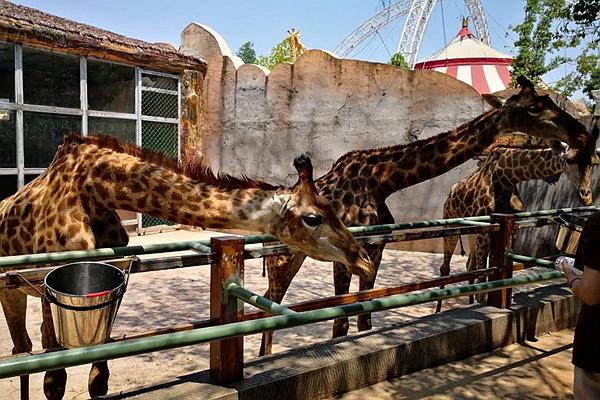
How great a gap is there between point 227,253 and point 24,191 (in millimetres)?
1605

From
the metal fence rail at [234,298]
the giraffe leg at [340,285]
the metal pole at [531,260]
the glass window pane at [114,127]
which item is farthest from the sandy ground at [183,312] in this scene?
the glass window pane at [114,127]

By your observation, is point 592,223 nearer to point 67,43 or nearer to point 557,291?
point 557,291

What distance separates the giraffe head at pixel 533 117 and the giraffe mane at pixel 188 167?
243cm

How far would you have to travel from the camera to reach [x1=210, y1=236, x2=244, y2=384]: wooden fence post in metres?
2.53

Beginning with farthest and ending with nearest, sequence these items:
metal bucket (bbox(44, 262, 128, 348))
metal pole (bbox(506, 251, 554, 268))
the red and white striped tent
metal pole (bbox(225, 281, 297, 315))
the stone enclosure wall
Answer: the red and white striped tent → the stone enclosure wall → metal pole (bbox(506, 251, 554, 268)) → metal pole (bbox(225, 281, 297, 315)) → metal bucket (bbox(44, 262, 128, 348))

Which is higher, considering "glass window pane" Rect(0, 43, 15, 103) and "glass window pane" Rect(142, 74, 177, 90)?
"glass window pane" Rect(142, 74, 177, 90)

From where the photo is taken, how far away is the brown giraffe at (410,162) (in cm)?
404

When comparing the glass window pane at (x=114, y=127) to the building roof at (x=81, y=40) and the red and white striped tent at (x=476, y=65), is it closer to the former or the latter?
the building roof at (x=81, y=40)

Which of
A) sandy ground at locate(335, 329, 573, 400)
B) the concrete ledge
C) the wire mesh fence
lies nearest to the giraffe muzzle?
the concrete ledge

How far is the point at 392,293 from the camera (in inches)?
133

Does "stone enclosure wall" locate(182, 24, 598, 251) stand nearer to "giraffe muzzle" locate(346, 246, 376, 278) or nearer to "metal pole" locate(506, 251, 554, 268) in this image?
"metal pole" locate(506, 251, 554, 268)

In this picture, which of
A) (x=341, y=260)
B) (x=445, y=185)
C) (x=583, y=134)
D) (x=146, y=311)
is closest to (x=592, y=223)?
(x=341, y=260)

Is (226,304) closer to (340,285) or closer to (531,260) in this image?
(340,285)

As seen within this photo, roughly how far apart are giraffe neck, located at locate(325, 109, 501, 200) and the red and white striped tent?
18.1m
